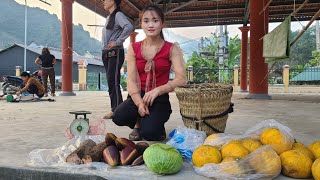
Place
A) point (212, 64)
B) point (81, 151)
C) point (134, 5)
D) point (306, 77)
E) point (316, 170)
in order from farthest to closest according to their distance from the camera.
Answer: point (212, 64) → point (306, 77) → point (134, 5) → point (81, 151) → point (316, 170)

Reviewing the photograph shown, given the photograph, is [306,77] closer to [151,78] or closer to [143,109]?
[151,78]

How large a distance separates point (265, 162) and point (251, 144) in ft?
0.88

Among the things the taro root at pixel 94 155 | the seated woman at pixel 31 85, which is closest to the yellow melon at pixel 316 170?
the taro root at pixel 94 155

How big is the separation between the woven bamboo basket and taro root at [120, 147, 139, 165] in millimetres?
725

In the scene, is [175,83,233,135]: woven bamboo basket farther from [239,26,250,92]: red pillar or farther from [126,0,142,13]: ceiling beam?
[239,26,250,92]: red pillar

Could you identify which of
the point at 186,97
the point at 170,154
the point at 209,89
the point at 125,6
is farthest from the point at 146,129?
the point at 125,6

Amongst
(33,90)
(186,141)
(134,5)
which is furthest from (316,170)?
(134,5)

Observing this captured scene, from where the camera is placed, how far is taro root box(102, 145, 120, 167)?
2.01m

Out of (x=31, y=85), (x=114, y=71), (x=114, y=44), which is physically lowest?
(x=31, y=85)

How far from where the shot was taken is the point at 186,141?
223 centimetres

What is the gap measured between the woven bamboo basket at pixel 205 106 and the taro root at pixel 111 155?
2.59ft

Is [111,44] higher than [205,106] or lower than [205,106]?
higher

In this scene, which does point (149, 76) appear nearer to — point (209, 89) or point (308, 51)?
point (209, 89)

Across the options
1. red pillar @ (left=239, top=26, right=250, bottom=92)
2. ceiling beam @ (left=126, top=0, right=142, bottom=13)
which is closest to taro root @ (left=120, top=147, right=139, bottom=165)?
ceiling beam @ (left=126, top=0, right=142, bottom=13)
